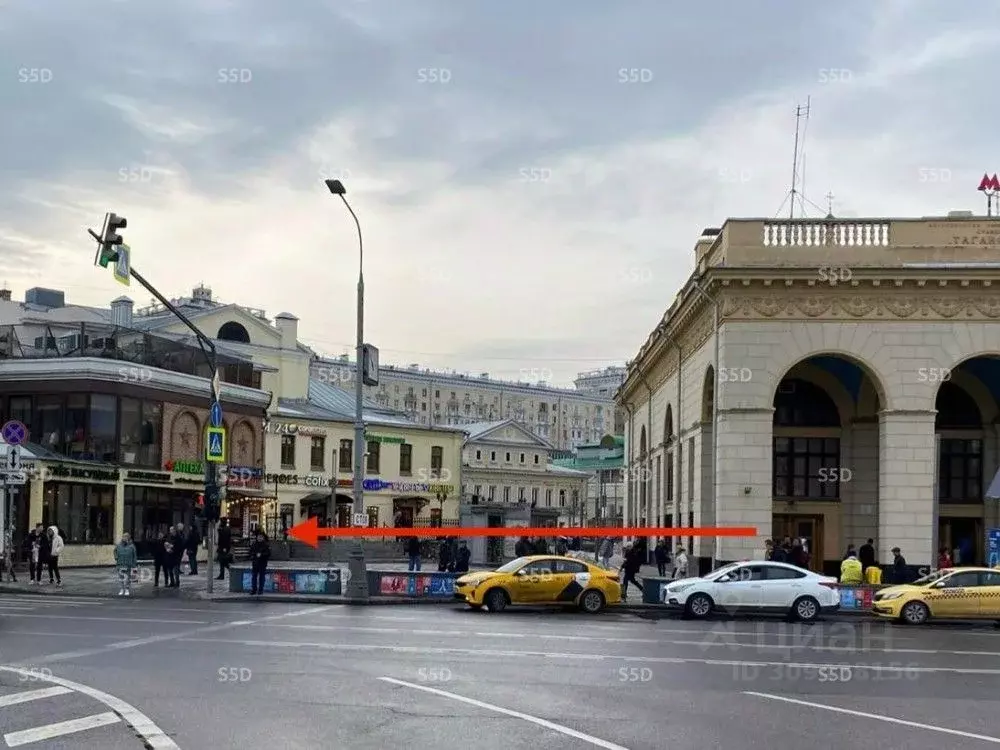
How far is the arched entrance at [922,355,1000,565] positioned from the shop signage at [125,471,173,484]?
2958cm

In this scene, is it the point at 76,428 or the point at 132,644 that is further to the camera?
the point at 76,428

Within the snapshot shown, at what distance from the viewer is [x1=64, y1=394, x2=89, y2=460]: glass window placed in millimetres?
47625

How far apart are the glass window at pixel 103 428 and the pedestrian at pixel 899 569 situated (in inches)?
1152

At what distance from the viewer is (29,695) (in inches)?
532

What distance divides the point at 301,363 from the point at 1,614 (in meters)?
57.7

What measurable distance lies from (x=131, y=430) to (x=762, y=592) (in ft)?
96.5

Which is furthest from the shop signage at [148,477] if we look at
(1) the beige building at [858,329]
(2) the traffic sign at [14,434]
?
(1) the beige building at [858,329]

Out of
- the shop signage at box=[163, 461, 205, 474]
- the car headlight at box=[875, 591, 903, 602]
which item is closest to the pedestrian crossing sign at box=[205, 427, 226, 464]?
the car headlight at box=[875, 591, 903, 602]

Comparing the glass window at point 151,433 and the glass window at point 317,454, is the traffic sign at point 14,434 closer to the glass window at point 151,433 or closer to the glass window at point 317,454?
the glass window at point 151,433

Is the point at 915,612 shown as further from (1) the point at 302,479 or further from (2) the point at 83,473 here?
(1) the point at 302,479

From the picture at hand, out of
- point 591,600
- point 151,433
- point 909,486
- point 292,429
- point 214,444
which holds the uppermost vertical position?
point 292,429

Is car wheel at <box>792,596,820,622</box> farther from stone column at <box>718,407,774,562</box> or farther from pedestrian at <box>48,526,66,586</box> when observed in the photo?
pedestrian at <box>48,526,66,586</box>

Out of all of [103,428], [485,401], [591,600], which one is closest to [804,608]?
[591,600]

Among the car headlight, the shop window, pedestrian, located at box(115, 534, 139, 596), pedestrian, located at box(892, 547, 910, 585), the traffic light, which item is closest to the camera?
the traffic light
